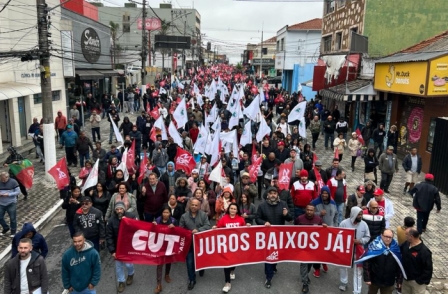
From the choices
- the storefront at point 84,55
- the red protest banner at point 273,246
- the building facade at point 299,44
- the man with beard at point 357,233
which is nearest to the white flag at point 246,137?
the red protest banner at point 273,246

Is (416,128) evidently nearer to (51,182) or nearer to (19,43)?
(51,182)

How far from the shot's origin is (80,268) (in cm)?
546

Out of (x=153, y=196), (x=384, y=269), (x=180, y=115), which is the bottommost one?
(x=384, y=269)

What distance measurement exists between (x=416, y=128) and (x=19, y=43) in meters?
17.2

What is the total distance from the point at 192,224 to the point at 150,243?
0.76 meters

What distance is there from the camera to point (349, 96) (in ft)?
60.4

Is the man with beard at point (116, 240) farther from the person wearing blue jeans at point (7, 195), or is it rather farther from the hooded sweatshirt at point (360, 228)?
the hooded sweatshirt at point (360, 228)

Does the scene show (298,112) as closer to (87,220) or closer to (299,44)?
(87,220)

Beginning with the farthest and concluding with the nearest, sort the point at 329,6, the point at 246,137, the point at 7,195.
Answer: the point at 329,6
the point at 246,137
the point at 7,195

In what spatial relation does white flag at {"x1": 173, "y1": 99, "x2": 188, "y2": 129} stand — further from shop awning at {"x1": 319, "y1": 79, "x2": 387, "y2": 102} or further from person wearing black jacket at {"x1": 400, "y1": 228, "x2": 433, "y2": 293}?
person wearing black jacket at {"x1": 400, "y1": 228, "x2": 433, "y2": 293}

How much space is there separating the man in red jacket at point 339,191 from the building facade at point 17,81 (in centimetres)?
1276

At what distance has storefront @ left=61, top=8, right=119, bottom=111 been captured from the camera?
21930 millimetres

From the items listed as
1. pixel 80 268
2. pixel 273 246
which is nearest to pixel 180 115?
pixel 273 246

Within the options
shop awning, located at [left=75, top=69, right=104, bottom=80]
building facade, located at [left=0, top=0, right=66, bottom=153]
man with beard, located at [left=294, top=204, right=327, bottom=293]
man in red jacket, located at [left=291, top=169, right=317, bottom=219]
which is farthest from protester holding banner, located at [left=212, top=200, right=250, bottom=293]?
shop awning, located at [left=75, top=69, right=104, bottom=80]
